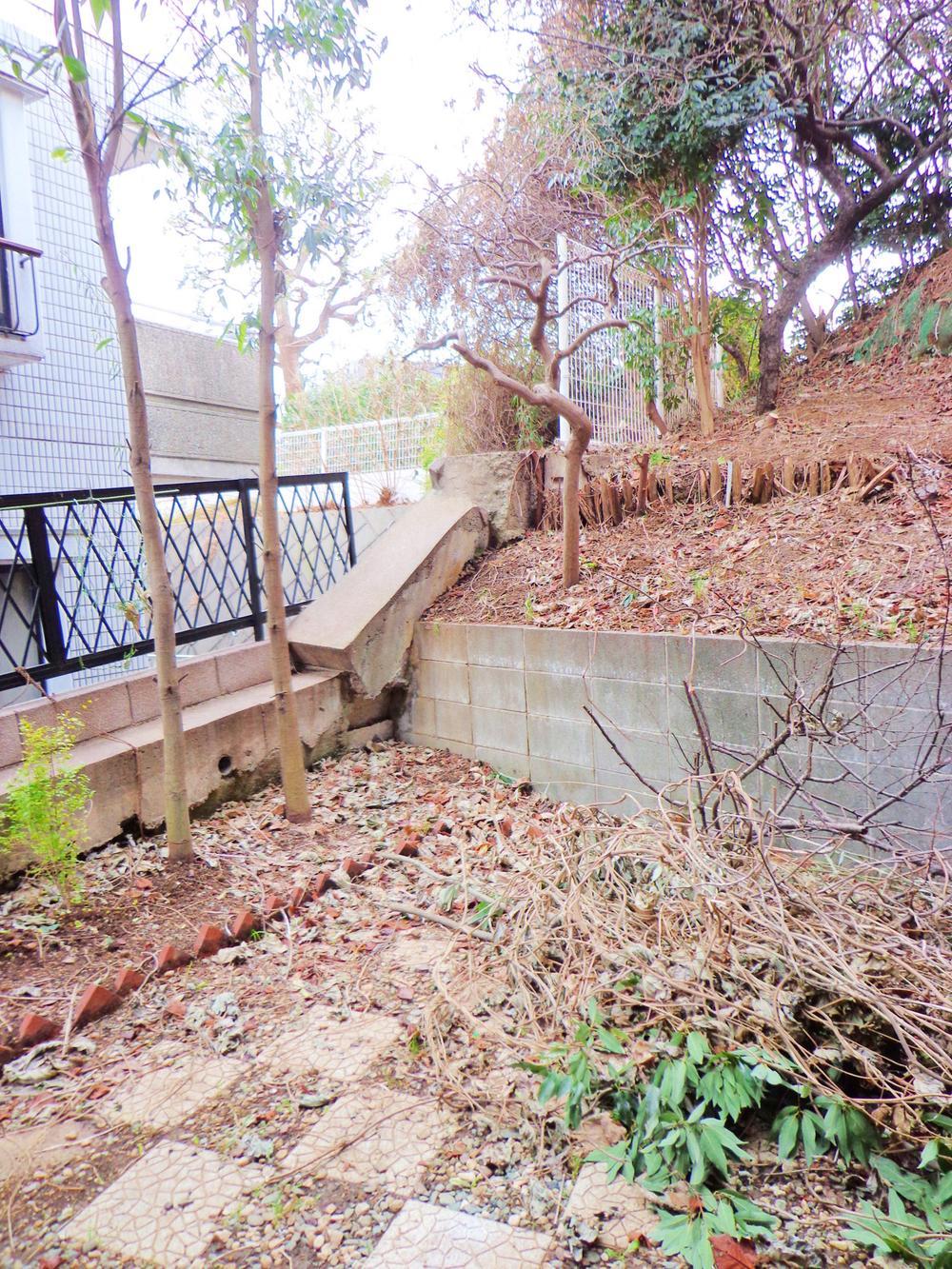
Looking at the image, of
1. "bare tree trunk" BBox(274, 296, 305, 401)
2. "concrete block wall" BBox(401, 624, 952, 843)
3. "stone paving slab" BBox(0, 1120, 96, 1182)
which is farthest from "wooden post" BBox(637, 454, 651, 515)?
"bare tree trunk" BBox(274, 296, 305, 401)

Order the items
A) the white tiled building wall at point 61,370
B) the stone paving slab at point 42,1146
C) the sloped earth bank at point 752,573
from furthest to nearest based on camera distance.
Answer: the white tiled building wall at point 61,370 → the sloped earth bank at point 752,573 → the stone paving slab at point 42,1146

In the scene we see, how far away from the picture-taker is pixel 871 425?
5.50m

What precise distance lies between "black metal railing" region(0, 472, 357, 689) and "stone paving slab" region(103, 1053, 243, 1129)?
193cm

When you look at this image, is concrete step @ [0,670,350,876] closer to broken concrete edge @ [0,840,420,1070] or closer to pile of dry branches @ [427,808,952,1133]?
broken concrete edge @ [0,840,420,1070]

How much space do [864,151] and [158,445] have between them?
7206 mm

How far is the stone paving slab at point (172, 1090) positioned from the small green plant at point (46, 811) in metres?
1.00

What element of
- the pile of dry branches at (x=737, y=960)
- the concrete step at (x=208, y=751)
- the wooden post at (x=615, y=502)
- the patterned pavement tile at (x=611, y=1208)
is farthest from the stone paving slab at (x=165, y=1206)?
the wooden post at (x=615, y=502)

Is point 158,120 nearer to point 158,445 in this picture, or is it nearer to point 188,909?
point 188,909

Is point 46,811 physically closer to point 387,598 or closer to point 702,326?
point 387,598

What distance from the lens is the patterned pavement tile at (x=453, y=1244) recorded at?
4.90ft

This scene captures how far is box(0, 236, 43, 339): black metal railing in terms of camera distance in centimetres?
568

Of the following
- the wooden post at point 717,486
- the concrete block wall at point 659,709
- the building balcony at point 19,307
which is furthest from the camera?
the building balcony at point 19,307

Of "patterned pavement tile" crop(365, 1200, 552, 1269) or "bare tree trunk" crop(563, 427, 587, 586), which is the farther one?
"bare tree trunk" crop(563, 427, 587, 586)

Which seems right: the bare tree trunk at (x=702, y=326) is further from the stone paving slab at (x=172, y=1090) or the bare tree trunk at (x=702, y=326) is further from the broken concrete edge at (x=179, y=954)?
the stone paving slab at (x=172, y=1090)
